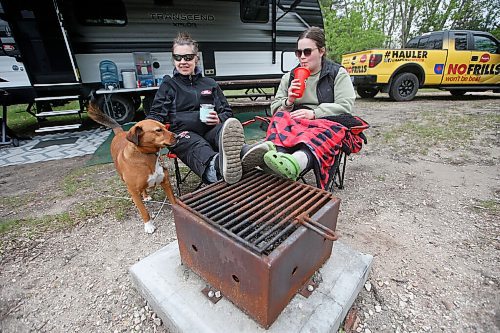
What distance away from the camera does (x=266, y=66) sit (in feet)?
21.2

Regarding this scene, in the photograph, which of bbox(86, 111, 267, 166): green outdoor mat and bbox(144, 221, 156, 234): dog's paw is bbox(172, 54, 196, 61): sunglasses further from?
bbox(144, 221, 156, 234): dog's paw

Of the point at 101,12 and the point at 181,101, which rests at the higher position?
the point at 101,12

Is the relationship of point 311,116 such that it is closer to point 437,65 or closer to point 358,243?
point 358,243

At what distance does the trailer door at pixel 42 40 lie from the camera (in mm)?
4461

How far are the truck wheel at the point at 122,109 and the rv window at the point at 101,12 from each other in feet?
4.94

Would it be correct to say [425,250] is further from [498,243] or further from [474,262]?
[498,243]

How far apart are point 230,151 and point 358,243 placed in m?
1.21

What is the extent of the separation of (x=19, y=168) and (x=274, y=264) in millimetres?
4440

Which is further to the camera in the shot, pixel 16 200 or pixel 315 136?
pixel 16 200

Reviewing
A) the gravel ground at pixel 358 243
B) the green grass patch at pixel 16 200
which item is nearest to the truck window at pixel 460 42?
the gravel ground at pixel 358 243

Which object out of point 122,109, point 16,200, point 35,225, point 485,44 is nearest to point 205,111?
point 35,225

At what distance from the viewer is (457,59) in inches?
282

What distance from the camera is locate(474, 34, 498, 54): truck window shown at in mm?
7168

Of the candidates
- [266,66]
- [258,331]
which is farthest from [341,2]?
[258,331]
